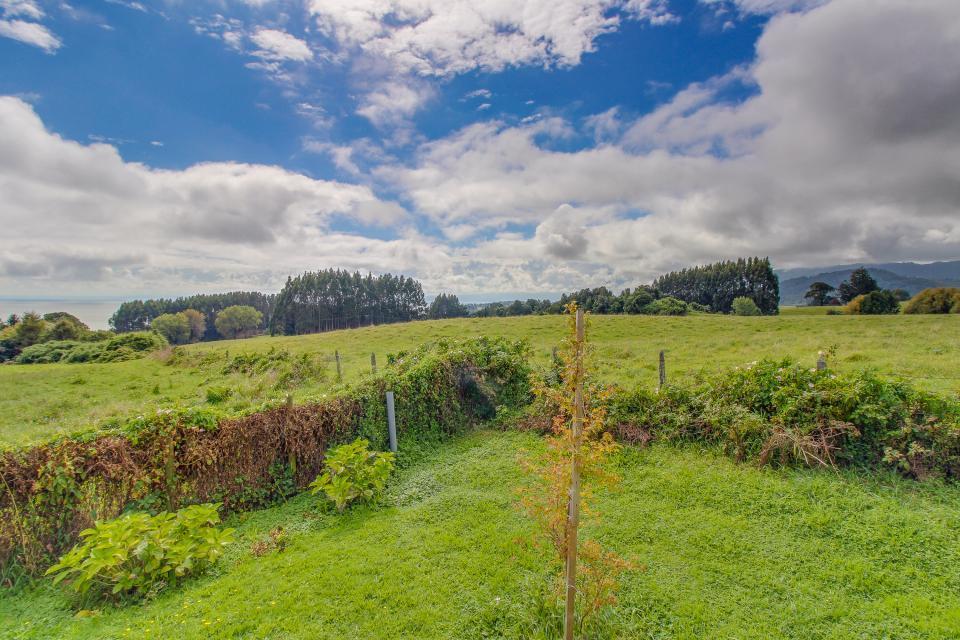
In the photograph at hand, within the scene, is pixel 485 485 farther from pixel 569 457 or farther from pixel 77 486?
pixel 77 486

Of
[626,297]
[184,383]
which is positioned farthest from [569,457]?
[626,297]

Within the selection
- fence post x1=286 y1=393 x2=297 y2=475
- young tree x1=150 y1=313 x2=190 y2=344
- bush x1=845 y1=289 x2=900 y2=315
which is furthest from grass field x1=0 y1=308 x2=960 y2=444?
young tree x1=150 y1=313 x2=190 y2=344

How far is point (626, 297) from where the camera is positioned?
181 feet

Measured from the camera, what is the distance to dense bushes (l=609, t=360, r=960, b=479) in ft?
17.6

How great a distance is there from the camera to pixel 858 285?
55.2m

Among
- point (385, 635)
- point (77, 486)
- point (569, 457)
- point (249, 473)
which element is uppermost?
point (569, 457)

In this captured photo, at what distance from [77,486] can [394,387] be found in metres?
4.48

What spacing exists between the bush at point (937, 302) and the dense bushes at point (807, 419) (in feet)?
149

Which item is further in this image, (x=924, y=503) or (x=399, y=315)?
(x=399, y=315)

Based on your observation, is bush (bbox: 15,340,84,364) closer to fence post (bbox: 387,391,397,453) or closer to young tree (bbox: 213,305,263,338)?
fence post (bbox: 387,391,397,453)

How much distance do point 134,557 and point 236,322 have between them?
84.0m

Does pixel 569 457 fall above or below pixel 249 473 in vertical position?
above

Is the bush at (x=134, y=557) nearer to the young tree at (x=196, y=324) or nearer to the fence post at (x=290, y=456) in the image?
the fence post at (x=290, y=456)

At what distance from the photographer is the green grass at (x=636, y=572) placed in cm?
345
